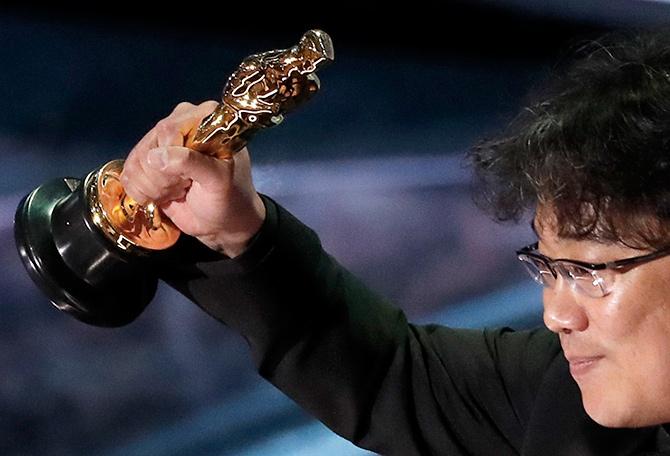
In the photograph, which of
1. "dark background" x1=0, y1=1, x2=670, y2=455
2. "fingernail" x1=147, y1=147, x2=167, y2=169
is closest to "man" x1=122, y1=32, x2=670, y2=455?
"fingernail" x1=147, y1=147, x2=167, y2=169

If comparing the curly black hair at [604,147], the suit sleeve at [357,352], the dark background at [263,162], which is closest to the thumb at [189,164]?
the suit sleeve at [357,352]

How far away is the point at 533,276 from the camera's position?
926 millimetres

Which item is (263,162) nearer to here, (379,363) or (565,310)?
(379,363)

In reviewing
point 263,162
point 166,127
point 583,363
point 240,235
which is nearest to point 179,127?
point 166,127

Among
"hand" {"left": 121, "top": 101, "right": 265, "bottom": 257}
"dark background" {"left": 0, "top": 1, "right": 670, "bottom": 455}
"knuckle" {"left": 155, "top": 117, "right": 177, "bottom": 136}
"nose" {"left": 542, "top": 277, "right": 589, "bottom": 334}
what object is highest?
"knuckle" {"left": 155, "top": 117, "right": 177, "bottom": 136}

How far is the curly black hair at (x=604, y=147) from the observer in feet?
2.63

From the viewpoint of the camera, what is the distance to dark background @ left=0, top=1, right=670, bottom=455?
1.28m

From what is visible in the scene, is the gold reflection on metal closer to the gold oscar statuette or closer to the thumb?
the thumb

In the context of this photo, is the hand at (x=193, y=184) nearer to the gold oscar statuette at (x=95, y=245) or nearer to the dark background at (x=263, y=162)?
the gold oscar statuette at (x=95, y=245)

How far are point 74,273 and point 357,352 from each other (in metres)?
0.27

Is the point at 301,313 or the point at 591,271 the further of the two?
the point at 301,313

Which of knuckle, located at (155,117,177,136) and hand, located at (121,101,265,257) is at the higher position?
knuckle, located at (155,117,177,136)

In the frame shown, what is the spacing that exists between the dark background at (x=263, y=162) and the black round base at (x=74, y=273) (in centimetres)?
35

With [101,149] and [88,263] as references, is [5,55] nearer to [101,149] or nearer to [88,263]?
[101,149]
